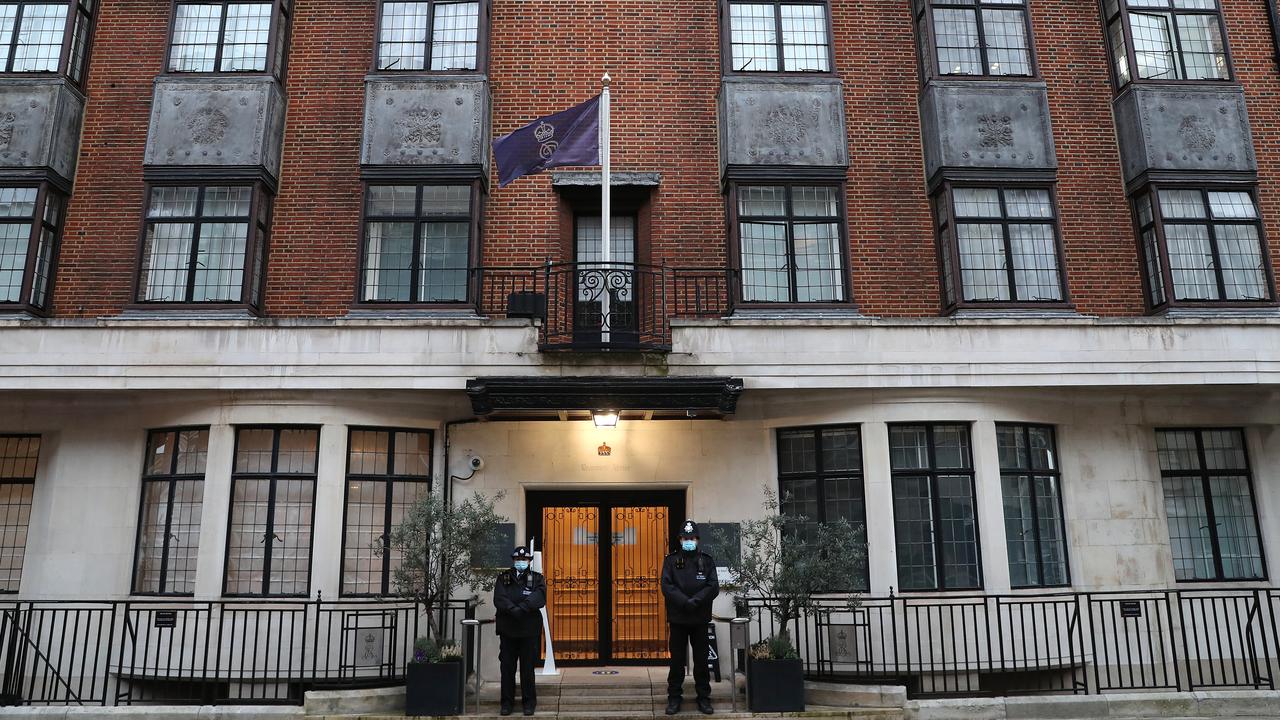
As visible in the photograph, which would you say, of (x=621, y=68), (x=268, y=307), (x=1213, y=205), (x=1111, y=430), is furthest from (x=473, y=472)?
(x=1213, y=205)

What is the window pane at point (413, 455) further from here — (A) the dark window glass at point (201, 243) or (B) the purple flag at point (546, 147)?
(B) the purple flag at point (546, 147)

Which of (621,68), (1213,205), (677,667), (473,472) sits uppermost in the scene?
(621,68)

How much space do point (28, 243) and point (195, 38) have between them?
385 cm

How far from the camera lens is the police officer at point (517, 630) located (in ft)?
32.7

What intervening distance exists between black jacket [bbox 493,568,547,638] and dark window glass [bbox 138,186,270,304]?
5.81 metres

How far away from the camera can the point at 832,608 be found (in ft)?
35.0

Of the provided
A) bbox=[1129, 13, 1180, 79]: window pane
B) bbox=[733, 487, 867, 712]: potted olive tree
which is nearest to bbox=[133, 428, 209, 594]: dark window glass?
bbox=[733, 487, 867, 712]: potted olive tree

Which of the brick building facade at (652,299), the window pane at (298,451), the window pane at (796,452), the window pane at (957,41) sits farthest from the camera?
the window pane at (957,41)

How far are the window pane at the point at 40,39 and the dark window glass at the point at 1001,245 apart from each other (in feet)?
44.1

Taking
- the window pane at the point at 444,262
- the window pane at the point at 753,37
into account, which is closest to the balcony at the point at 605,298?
the window pane at the point at 444,262

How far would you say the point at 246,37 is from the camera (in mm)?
13625

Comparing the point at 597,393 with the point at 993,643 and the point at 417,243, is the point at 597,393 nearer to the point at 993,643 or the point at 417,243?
the point at 417,243

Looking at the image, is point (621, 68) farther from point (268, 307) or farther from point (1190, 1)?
point (1190, 1)

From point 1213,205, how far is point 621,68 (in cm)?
909
